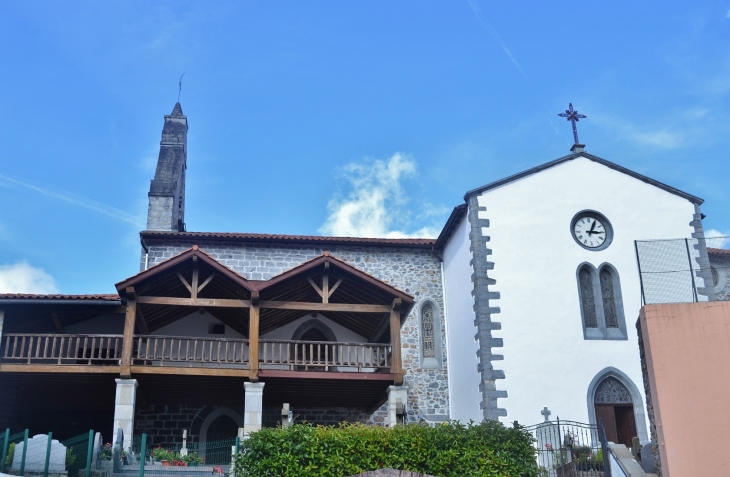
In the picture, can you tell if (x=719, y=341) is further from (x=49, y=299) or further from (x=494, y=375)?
(x=49, y=299)

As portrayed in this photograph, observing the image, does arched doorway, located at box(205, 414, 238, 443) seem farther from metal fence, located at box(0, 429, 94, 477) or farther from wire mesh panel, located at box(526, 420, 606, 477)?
wire mesh panel, located at box(526, 420, 606, 477)

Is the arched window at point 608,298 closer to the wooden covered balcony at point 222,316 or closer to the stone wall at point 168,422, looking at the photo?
the wooden covered balcony at point 222,316

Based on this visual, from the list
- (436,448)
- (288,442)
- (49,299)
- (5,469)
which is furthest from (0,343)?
(436,448)

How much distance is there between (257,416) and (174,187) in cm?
909

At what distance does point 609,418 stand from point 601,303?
272cm

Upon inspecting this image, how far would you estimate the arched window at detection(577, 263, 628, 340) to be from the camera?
61.5ft

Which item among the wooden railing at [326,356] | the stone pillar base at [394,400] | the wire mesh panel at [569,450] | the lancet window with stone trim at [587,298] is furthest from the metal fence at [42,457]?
the lancet window with stone trim at [587,298]

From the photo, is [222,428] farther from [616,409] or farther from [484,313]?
[616,409]

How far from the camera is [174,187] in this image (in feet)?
75.9

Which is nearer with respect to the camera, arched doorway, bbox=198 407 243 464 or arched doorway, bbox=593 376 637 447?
arched doorway, bbox=593 376 637 447

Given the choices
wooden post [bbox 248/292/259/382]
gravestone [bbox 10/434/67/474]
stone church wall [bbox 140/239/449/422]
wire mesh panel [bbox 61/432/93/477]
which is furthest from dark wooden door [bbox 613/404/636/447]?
gravestone [bbox 10/434/67/474]

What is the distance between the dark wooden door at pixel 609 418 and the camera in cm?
1811

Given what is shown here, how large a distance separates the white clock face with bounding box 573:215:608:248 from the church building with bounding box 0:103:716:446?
36 mm

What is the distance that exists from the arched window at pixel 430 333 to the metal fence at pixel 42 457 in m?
10.2
